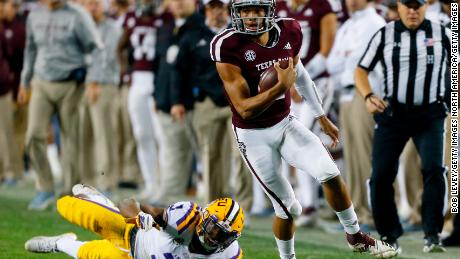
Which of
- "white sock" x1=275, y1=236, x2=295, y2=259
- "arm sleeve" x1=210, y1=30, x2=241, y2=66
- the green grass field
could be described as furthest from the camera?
the green grass field

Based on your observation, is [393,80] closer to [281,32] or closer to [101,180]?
[281,32]

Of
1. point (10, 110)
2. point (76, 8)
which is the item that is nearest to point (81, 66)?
point (76, 8)

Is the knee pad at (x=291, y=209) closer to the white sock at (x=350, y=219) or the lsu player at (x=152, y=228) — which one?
the white sock at (x=350, y=219)

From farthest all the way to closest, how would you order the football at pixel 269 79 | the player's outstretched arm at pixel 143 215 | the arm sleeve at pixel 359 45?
the arm sleeve at pixel 359 45, the football at pixel 269 79, the player's outstretched arm at pixel 143 215

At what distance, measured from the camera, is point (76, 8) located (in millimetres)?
11508

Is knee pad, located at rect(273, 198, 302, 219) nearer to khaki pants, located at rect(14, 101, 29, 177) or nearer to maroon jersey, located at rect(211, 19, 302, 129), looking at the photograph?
maroon jersey, located at rect(211, 19, 302, 129)

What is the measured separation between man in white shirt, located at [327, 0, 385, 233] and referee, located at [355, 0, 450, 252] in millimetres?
1376

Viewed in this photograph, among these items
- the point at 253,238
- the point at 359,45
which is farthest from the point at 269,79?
the point at 359,45

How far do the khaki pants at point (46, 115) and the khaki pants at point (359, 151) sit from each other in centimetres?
272

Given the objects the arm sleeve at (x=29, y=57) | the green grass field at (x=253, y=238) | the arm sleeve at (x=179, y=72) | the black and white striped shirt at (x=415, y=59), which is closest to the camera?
the green grass field at (x=253, y=238)

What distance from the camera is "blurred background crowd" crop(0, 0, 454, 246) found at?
33.6 ft

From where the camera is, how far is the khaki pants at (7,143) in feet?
45.2

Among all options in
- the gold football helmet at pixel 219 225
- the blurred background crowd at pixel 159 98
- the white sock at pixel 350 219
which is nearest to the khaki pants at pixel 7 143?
the blurred background crowd at pixel 159 98

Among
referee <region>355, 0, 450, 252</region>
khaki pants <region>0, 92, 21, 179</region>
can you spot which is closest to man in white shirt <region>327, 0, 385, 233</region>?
referee <region>355, 0, 450, 252</region>
